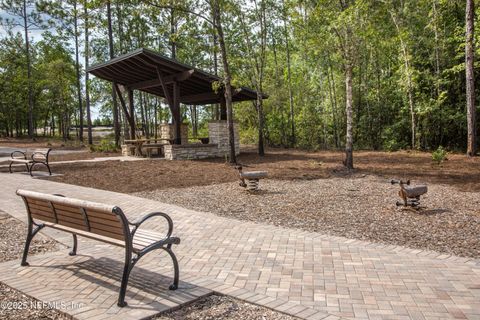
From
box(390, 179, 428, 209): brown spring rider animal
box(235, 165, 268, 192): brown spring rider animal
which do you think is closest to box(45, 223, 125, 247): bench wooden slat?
box(390, 179, 428, 209): brown spring rider animal

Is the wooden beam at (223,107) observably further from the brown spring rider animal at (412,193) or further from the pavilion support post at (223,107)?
the brown spring rider animal at (412,193)

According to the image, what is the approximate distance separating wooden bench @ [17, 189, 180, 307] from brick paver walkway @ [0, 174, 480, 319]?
15.9 inches

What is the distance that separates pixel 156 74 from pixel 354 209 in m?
13.9

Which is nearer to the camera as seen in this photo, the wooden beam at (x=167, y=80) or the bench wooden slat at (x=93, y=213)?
the bench wooden slat at (x=93, y=213)

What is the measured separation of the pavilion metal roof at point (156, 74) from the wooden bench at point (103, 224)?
39.4ft

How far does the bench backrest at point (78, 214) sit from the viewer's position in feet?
10.9

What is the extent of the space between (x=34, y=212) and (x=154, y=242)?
181 cm

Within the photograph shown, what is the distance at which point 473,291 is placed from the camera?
3500 millimetres

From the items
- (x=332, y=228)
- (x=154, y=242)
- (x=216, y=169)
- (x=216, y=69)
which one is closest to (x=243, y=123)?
(x=216, y=69)

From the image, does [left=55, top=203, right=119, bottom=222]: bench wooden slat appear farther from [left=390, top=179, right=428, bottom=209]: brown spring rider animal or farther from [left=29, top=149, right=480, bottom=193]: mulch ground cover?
[left=29, top=149, right=480, bottom=193]: mulch ground cover

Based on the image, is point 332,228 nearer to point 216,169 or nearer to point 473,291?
point 473,291

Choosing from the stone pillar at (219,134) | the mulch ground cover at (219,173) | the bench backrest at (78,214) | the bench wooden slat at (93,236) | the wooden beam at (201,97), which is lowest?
the mulch ground cover at (219,173)

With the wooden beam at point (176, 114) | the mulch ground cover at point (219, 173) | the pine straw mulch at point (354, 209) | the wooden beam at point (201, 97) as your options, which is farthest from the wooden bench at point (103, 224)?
the wooden beam at point (201, 97)

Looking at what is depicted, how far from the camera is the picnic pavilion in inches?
652
